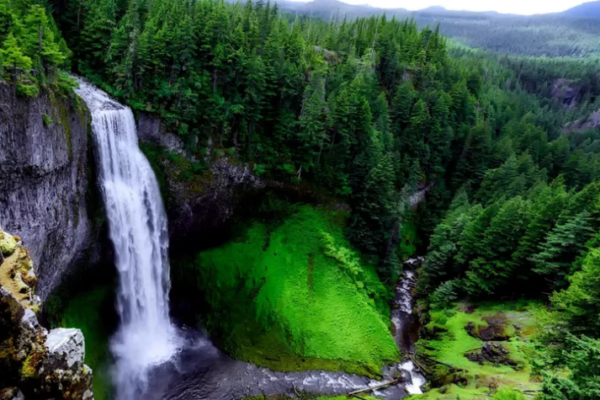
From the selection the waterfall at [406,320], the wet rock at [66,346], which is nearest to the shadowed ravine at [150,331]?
the waterfall at [406,320]

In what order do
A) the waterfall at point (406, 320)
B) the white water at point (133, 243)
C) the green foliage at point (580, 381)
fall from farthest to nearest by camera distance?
the waterfall at point (406, 320)
the white water at point (133, 243)
the green foliage at point (580, 381)

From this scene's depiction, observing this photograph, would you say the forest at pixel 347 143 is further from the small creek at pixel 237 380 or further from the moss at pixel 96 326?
the moss at pixel 96 326

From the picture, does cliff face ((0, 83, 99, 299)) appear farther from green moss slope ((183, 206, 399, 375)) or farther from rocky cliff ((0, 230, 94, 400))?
rocky cliff ((0, 230, 94, 400))

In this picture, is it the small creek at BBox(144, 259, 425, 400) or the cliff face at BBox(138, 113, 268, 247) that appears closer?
the small creek at BBox(144, 259, 425, 400)

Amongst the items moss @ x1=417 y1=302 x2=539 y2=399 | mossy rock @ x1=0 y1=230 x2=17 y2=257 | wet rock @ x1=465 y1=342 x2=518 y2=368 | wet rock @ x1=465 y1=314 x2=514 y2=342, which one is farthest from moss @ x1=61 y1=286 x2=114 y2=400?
wet rock @ x1=465 y1=314 x2=514 y2=342

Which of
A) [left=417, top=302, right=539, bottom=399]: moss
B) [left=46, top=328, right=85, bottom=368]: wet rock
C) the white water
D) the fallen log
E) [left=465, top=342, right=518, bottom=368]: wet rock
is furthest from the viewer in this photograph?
the fallen log

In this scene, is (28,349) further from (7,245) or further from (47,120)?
(47,120)
